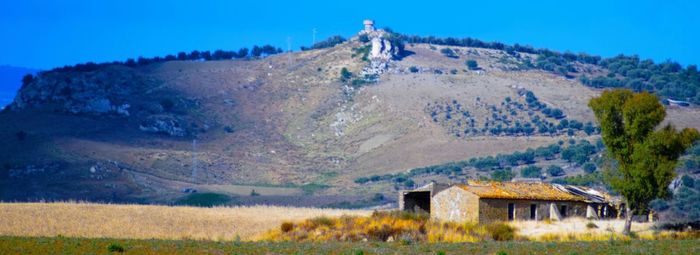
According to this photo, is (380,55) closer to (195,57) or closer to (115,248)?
(195,57)

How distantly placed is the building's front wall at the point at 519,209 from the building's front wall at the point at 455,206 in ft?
1.38

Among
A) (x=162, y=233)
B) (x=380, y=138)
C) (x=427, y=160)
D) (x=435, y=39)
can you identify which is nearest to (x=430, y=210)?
(x=162, y=233)

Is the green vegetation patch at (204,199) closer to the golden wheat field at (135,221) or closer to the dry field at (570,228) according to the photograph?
the golden wheat field at (135,221)

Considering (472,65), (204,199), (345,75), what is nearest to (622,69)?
(472,65)

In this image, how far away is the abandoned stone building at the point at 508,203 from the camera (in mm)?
49656

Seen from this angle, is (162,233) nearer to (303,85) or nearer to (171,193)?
(171,193)

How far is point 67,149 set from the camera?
113 metres

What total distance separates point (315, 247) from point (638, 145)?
1543 cm

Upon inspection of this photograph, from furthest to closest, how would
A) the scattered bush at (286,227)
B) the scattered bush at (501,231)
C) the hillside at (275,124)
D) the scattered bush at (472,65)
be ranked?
the scattered bush at (472,65) < the hillside at (275,124) < the scattered bush at (286,227) < the scattered bush at (501,231)

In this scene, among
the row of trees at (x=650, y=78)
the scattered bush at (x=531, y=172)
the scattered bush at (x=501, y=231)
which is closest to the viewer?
the scattered bush at (x=501, y=231)

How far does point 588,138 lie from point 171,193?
45.8 m

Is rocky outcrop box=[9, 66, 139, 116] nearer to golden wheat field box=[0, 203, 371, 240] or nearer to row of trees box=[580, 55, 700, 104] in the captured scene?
row of trees box=[580, 55, 700, 104]

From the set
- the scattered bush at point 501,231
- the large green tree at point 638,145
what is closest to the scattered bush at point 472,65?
the large green tree at point 638,145

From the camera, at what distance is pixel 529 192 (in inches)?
2051
